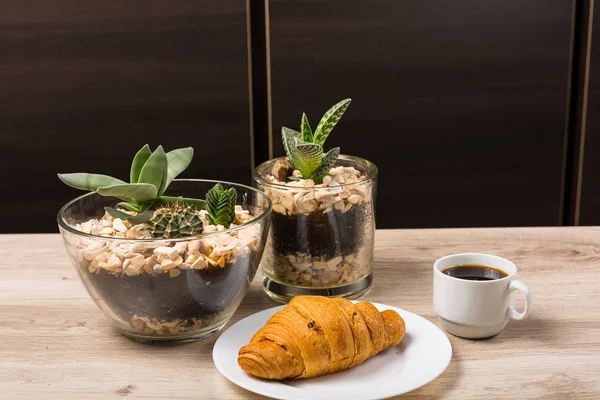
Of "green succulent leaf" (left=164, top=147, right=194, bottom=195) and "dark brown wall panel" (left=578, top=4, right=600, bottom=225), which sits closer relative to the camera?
"green succulent leaf" (left=164, top=147, right=194, bottom=195)

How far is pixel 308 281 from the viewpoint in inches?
42.2

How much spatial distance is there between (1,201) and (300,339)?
1705mm

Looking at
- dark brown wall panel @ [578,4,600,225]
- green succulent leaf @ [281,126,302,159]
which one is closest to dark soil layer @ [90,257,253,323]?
green succulent leaf @ [281,126,302,159]

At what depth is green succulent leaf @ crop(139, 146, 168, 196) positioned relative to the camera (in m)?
0.98

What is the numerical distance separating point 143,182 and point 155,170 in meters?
0.03

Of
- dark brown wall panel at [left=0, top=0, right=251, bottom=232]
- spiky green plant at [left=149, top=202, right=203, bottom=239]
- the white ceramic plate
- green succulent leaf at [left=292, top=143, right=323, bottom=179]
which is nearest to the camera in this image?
the white ceramic plate

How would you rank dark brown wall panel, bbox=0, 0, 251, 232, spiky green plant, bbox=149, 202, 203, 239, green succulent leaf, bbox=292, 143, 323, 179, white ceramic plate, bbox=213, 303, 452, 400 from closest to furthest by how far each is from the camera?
white ceramic plate, bbox=213, 303, 452, 400 < spiky green plant, bbox=149, 202, 203, 239 < green succulent leaf, bbox=292, 143, 323, 179 < dark brown wall panel, bbox=0, 0, 251, 232

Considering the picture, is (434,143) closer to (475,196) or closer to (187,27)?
(475,196)

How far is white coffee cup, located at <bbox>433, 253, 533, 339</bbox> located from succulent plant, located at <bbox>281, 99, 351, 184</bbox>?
227mm

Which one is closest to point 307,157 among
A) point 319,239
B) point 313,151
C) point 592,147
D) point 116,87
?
point 313,151

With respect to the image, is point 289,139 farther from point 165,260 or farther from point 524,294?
point 524,294

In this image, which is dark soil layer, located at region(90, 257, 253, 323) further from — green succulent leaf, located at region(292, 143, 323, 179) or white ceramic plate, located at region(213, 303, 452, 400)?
green succulent leaf, located at region(292, 143, 323, 179)

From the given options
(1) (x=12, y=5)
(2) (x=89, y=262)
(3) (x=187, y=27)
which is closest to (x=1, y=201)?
(1) (x=12, y=5)

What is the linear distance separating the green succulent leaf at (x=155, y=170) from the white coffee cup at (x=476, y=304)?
387 millimetres
